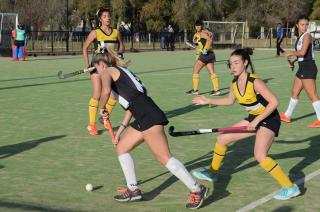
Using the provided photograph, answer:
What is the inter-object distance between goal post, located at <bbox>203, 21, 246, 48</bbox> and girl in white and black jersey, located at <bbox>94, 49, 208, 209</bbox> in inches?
1687

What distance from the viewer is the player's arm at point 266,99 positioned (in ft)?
20.2

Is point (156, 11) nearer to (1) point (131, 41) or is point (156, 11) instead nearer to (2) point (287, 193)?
(1) point (131, 41)

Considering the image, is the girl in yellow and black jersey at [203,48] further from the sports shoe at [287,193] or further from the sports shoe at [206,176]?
the sports shoe at [287,193]

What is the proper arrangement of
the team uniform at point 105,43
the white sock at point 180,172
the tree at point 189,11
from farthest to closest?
the tree at point 189,11
the team uniform at point 105,43
the white sock at point 180,172

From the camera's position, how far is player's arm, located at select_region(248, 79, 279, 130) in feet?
20.2

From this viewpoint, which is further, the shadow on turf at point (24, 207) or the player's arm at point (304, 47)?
the player's arm at point (304, 47)

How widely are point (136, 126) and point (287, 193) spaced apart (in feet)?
5.73

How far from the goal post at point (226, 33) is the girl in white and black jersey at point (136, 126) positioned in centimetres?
4284

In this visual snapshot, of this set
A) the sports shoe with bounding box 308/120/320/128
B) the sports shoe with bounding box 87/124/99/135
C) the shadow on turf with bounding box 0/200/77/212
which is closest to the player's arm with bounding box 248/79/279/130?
the shadow on turf with bounding box 0/200/77/212

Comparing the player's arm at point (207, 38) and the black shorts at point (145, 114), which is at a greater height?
the player's arm at point (207, 38)

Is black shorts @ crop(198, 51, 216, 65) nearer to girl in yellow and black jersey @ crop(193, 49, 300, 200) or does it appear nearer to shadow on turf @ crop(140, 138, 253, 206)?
shadow on turf @ crop(140, 138, 253, 206)

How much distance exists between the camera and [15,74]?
2239 centimetres

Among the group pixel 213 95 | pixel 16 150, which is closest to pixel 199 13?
pixel 213 95

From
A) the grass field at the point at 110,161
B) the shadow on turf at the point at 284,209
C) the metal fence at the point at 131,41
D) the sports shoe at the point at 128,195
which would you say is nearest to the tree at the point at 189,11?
the metal fence at the point at 131,41
